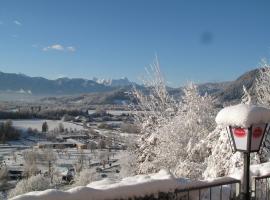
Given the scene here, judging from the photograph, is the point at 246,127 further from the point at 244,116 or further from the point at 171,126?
the point at 171,126

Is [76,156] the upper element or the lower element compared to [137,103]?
lower

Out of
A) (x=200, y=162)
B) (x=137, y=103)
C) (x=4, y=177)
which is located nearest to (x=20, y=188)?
(x=4, y=177)

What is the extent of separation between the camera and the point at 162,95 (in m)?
23.5

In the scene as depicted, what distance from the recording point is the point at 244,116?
523 cm

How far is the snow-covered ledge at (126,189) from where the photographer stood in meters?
4.71

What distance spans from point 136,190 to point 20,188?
54.4 meters

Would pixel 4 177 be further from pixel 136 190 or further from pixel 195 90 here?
pixel 136 190

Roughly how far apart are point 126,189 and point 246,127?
1603 millimetres

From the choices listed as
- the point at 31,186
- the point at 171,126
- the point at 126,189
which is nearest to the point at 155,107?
the point at 171,126

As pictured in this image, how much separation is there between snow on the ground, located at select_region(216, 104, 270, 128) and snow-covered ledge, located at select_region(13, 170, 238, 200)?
1082mm

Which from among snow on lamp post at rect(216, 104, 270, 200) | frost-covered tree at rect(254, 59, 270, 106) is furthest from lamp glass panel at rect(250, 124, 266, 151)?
frost-covered tree at rect(254, 59, 270, 106)

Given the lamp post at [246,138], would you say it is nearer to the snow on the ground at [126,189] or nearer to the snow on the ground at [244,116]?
the snow on the ground at [244,116]

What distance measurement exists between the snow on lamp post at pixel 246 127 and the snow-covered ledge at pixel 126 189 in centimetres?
89

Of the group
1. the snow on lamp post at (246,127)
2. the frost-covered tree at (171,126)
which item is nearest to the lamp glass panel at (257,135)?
the snow on lamp post at (246,127)
